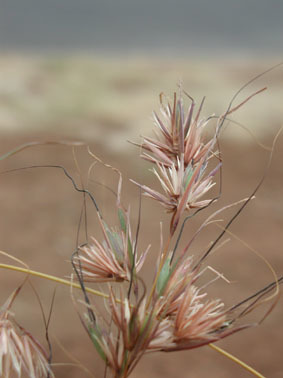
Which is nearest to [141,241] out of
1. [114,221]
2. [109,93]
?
[114,221]

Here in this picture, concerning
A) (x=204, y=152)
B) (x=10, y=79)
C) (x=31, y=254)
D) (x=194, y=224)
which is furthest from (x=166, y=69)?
(x=204, y=152)

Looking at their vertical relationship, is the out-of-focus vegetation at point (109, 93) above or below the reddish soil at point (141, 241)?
above

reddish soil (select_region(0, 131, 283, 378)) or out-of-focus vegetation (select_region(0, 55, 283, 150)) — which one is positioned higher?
out-of-focus vegetation (select_region(0, 55, 283, 150))

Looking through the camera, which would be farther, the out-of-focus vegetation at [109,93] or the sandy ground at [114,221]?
the out-of-focus vegetation at [109,93]

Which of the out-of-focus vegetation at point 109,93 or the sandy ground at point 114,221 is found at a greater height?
the out-of-focus vegetation at point 109,93

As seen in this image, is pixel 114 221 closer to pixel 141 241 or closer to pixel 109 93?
pixel 141 241

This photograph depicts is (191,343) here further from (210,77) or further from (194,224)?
(210,77)
